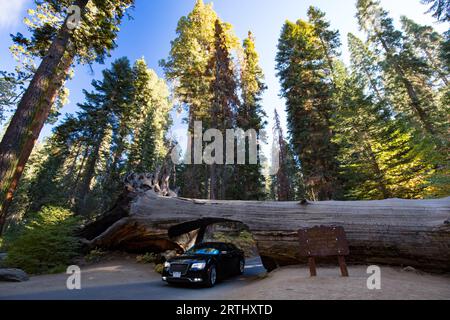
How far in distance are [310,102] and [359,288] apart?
1881cm

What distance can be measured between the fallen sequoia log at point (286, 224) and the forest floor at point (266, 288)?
1.84ft

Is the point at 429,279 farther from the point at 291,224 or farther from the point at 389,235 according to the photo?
the point at 291,224

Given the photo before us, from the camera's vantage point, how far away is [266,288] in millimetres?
5516

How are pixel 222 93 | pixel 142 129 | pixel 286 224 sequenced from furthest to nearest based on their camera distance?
pixel 142 129 → pixel 222 93 → pixel 286 224

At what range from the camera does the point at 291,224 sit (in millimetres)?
8219

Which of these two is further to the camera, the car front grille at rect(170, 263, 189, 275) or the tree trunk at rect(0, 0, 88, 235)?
the car front grille at rect(170, 263, 189, 275)

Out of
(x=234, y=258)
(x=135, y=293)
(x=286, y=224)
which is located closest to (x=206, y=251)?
(x=234, y=258)

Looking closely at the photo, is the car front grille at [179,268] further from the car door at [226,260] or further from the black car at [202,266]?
the car door at [226,260]

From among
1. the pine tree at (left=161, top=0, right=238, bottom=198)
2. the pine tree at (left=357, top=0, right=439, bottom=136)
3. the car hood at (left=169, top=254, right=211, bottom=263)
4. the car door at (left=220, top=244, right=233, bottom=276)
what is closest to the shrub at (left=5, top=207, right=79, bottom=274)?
the car hood at (left=169, top=254, right=211, bottom=263)

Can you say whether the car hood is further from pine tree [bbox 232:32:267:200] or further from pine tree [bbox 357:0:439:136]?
pine tree [bbox 357:0:439:136]

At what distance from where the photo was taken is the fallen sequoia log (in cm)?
685

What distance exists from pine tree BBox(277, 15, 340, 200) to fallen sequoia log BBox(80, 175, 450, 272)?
1062cm

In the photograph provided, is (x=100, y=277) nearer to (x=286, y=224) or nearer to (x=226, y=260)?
(x=226, y=260)

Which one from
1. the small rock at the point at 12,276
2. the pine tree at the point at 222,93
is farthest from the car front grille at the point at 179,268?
the pine tree at the point at 222,93
